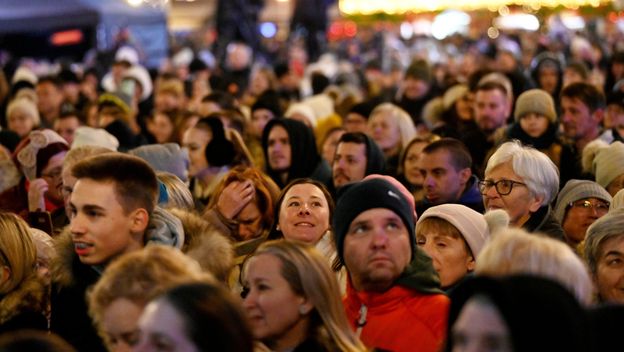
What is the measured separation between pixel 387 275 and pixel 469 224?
1.22 metres

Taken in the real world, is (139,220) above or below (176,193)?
above

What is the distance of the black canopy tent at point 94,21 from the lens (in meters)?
25.0

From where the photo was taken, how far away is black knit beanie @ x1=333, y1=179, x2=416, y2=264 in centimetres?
551

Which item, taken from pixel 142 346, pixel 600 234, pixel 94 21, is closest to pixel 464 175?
pixel 600 234

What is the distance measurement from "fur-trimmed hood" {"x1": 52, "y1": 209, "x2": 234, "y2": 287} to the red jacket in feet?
2.41

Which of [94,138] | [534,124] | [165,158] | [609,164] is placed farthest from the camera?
[534,124]

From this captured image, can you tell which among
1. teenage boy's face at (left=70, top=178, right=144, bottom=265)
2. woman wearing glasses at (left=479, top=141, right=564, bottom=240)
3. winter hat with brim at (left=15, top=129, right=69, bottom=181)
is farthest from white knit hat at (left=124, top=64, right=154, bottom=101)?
teenage boy's face at (left=70, top=178, right=144, bottom=265)

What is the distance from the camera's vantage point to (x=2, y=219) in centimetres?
615

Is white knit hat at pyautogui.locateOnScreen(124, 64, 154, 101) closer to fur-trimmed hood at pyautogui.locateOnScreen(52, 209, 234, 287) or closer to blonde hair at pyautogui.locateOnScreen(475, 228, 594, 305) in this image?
fur-trimmed hood at pyautogui.locateOnScreen(52, 209, 234, 287)

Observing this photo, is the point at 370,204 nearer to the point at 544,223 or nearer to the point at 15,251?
the point at 15,251

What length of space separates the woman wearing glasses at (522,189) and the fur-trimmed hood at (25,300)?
2819mm

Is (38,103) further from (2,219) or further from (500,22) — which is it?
(500,22)

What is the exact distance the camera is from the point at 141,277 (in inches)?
181

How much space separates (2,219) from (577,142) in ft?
20.8
